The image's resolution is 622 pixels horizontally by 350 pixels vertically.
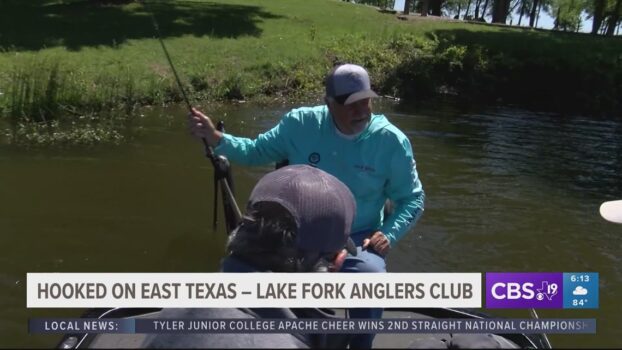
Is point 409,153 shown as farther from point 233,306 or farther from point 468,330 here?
point 233,306

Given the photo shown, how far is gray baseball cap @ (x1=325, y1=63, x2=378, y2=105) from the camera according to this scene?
13.0 feet

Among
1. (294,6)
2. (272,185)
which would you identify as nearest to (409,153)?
(272,185)

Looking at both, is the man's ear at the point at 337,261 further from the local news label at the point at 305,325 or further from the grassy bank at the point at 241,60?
the grassy bank at the point at 241,60

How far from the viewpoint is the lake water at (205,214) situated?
22.5 feet

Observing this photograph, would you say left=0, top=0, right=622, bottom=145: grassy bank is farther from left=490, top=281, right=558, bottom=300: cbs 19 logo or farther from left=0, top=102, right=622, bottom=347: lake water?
left=490, top=281, right=558, bottom=300: cbs 19 logo

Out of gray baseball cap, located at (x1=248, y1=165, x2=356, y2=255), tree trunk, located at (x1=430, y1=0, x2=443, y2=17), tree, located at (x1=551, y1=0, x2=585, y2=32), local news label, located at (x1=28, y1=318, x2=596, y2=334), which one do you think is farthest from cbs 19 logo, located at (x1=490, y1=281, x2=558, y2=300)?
tree, located at (x1=551, y1=0, x2=585, y2=32)

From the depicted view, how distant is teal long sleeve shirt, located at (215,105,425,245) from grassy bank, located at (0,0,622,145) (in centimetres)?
778

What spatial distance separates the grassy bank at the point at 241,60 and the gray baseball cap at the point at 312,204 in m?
9.31

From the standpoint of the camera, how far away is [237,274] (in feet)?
8.43

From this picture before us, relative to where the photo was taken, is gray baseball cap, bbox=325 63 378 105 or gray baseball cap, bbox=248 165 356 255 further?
gray baseball cap, bbox=325 63 378 105

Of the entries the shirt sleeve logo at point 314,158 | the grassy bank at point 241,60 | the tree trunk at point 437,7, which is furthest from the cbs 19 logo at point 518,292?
the tree trunk at point 437,7

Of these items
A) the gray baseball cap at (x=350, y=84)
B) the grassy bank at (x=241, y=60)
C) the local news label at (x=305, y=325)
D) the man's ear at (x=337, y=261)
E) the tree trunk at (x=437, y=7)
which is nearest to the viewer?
the local news label at (x=305, y=325)

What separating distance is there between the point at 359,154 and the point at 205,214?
4.60 metres

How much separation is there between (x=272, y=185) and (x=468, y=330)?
144 cm
